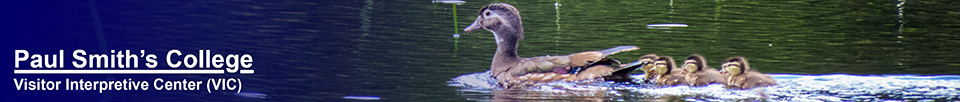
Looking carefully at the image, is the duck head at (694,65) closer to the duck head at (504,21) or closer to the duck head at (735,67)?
the duck head at (735,67)

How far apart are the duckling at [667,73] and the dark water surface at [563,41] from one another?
63 millimetres

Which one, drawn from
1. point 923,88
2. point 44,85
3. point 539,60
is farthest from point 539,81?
A: point 44,85

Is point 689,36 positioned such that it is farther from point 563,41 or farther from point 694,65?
point 694,65

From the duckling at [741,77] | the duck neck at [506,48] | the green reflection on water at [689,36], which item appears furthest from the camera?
the green reflection on water at [689,36]

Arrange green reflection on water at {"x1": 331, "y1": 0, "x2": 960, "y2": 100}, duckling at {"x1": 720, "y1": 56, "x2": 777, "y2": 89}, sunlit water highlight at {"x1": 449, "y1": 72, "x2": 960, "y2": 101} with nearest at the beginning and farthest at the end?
sunlit water highlight at {"x1": 449, "y1": 72, "x2": 960, "y2": 101}
duckling at {"x1": 720, "y1": 56, "x2": 777, "y2": 89}
green reflection on water at {"x1": 331, "y1": 0, "x2": 960, "y2": 100}

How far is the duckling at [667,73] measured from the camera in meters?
3.93

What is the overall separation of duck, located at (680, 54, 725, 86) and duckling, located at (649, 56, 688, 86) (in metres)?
0.02

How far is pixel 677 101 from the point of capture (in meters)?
3.62

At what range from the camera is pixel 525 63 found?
13.3ft

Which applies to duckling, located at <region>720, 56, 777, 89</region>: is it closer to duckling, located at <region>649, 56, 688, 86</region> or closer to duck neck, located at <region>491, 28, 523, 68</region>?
duckling, located at <region>649, 56, 688, 86</region>

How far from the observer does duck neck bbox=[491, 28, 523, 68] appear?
13.6ft

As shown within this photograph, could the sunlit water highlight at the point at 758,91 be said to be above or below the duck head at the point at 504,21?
below

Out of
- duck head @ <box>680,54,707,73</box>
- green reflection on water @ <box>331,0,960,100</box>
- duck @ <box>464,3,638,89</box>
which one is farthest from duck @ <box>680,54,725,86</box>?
green reflection on water @ <box>331,0,960,100</box>

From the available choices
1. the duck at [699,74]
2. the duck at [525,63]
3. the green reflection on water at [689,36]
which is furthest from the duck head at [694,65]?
the green reflection on water at [689,36]
